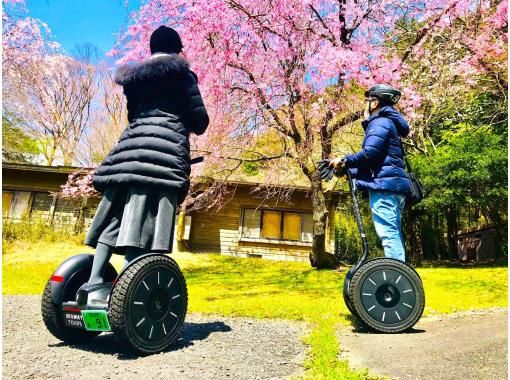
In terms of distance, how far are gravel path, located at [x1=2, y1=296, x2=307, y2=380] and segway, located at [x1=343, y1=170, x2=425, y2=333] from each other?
56 centimetres

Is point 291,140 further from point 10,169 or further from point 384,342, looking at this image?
point 10,169

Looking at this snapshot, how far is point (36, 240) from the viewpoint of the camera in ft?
48.1

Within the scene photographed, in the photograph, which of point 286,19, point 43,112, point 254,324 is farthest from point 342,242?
point 43,112

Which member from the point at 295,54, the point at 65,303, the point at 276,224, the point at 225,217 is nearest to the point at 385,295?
the point at 65,303

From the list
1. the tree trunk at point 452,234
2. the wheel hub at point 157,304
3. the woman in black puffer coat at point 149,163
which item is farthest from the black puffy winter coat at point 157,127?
the tree trunk at point 452,234

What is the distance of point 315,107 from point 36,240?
1234cm

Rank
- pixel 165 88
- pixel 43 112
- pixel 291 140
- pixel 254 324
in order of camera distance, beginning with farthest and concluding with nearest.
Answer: pixel 43 112
pixel 291 140
pixel 254 324
pixel 165 88

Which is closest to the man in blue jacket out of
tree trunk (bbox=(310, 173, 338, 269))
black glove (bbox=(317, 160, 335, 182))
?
black glove (bbox=(317, 160, 335, 182))

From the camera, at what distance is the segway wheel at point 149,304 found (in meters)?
2.33

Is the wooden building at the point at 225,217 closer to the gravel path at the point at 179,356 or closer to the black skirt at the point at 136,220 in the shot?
the gravel path at the point at 179,356

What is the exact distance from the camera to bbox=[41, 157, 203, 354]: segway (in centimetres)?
236

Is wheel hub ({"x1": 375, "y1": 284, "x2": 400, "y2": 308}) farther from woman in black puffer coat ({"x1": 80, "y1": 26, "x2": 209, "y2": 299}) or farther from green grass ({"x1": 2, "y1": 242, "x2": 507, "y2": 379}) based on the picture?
woman in black puffer coat ({"x1": 80, "y1": 26, "x2": 209, "y2": 299})

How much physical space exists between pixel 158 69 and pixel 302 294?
4459 mm

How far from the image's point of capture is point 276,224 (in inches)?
641
